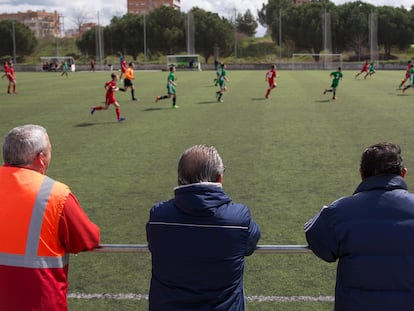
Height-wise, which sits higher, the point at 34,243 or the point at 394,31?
the point at 394,31

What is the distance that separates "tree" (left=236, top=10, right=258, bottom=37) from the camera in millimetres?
124656

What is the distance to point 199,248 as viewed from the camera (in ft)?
9.64

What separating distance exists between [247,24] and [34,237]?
126924 mm

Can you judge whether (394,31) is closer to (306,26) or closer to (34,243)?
(306,26)

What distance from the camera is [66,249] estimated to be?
3080 mm

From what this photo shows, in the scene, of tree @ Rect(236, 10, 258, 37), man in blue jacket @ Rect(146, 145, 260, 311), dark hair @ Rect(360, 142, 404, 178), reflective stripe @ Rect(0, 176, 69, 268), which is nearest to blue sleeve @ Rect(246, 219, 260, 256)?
man in blue jacket @ Rect(146, 145, 260, 311)

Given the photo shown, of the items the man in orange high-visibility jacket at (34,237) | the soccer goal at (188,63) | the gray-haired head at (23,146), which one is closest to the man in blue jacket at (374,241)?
the man in orange high-visibility jacket at (34,237)

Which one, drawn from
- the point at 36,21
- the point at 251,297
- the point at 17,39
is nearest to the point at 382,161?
the point at 251,297

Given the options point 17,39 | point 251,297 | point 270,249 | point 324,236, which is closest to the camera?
point 324,236

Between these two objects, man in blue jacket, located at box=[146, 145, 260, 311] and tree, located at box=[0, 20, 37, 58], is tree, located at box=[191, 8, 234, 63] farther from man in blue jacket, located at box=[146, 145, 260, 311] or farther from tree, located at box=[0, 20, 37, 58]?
man in blue jacket, located at box=[146, 145, 260, 311]

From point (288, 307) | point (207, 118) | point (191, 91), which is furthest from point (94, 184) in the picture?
point (191, 91)

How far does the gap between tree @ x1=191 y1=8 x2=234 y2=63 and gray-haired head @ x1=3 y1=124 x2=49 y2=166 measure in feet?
296

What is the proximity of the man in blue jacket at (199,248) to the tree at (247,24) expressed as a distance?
12506cm

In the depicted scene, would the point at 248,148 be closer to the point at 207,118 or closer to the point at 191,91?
the point at 207,118
